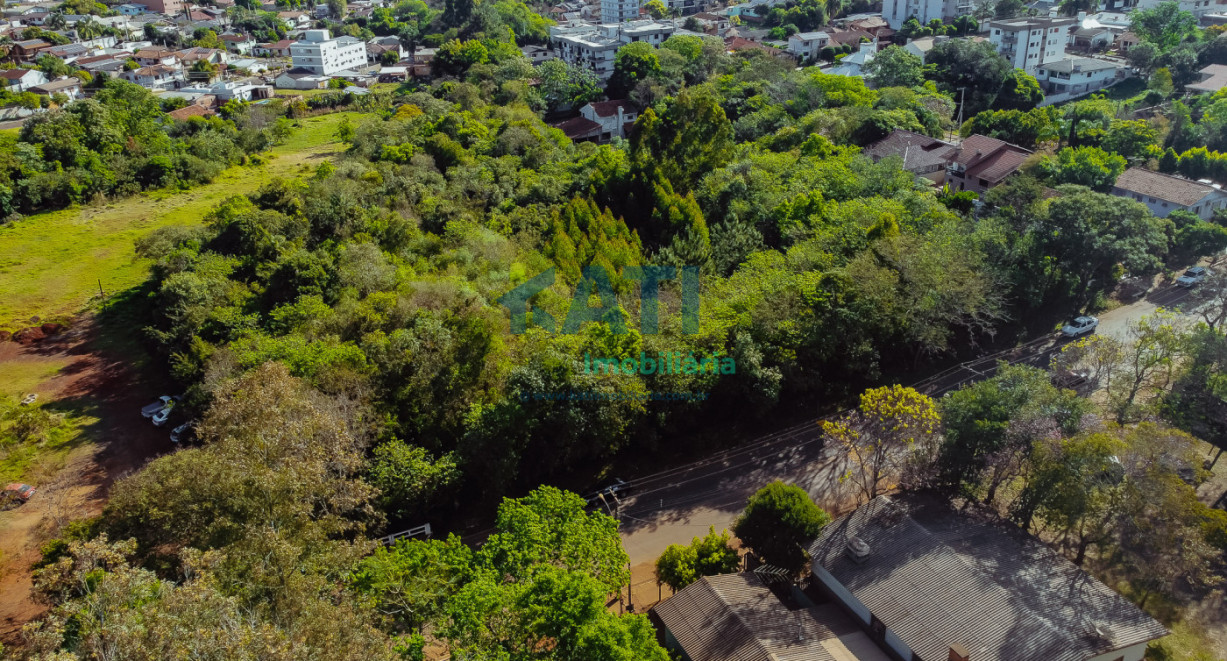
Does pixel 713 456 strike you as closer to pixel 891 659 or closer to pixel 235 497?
pixel 891 659

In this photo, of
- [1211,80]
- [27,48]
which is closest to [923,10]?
[1211,80]

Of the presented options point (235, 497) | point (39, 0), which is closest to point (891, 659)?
point (235, 497)

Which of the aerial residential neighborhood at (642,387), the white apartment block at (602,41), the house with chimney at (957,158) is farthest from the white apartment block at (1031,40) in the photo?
the white apartment block at (602,41)

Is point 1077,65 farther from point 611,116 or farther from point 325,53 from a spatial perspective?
point 325,53

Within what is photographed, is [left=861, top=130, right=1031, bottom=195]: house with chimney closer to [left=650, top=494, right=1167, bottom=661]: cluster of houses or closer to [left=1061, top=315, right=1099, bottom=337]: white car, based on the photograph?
[left=1061, top=315, right=1099, bottom=337]: white car

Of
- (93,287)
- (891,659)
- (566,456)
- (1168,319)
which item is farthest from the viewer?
(93,287)
